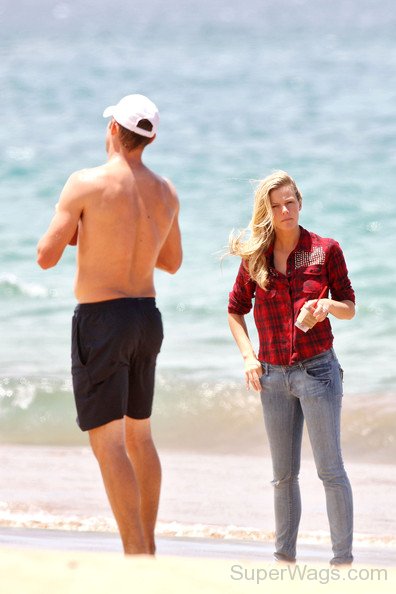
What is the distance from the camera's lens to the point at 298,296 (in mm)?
4336

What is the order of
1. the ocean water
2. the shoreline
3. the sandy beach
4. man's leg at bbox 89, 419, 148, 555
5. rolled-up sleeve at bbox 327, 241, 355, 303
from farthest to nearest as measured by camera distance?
the ocean water, the sandy beach, the shoreline, rolled-up sleeve at bbox 327, 241, 355, 303, man's leg at bbox 89, 419, 148, 555

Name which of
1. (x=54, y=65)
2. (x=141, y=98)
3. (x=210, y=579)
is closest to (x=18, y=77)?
(x=54, y=65)

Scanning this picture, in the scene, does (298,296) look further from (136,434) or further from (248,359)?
(136,434)

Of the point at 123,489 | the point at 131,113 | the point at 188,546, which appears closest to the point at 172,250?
the point at 131,113

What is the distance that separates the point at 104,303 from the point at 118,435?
1.61 ft

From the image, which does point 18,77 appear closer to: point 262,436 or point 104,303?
point 262,436

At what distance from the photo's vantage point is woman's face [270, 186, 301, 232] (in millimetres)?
4391

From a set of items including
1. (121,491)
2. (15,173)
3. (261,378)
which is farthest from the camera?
(15,173)

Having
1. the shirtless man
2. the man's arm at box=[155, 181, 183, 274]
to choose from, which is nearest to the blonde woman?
the man's arm at box=[155, 181, 183, 274]

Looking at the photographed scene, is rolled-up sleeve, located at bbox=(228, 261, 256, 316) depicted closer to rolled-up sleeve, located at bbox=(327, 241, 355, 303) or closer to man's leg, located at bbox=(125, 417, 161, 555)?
rolled-up sleeve, located at bbox=(327, 241, 355, 303)

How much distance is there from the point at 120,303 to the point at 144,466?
2.15 feet

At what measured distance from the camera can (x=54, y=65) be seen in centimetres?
1762

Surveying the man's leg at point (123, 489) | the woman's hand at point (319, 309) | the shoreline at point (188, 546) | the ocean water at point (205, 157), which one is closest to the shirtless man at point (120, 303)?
the man's leg at point (123, 489)

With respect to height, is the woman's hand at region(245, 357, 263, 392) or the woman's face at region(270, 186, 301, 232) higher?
the woman's face at region(270, 186, 301, 232)
